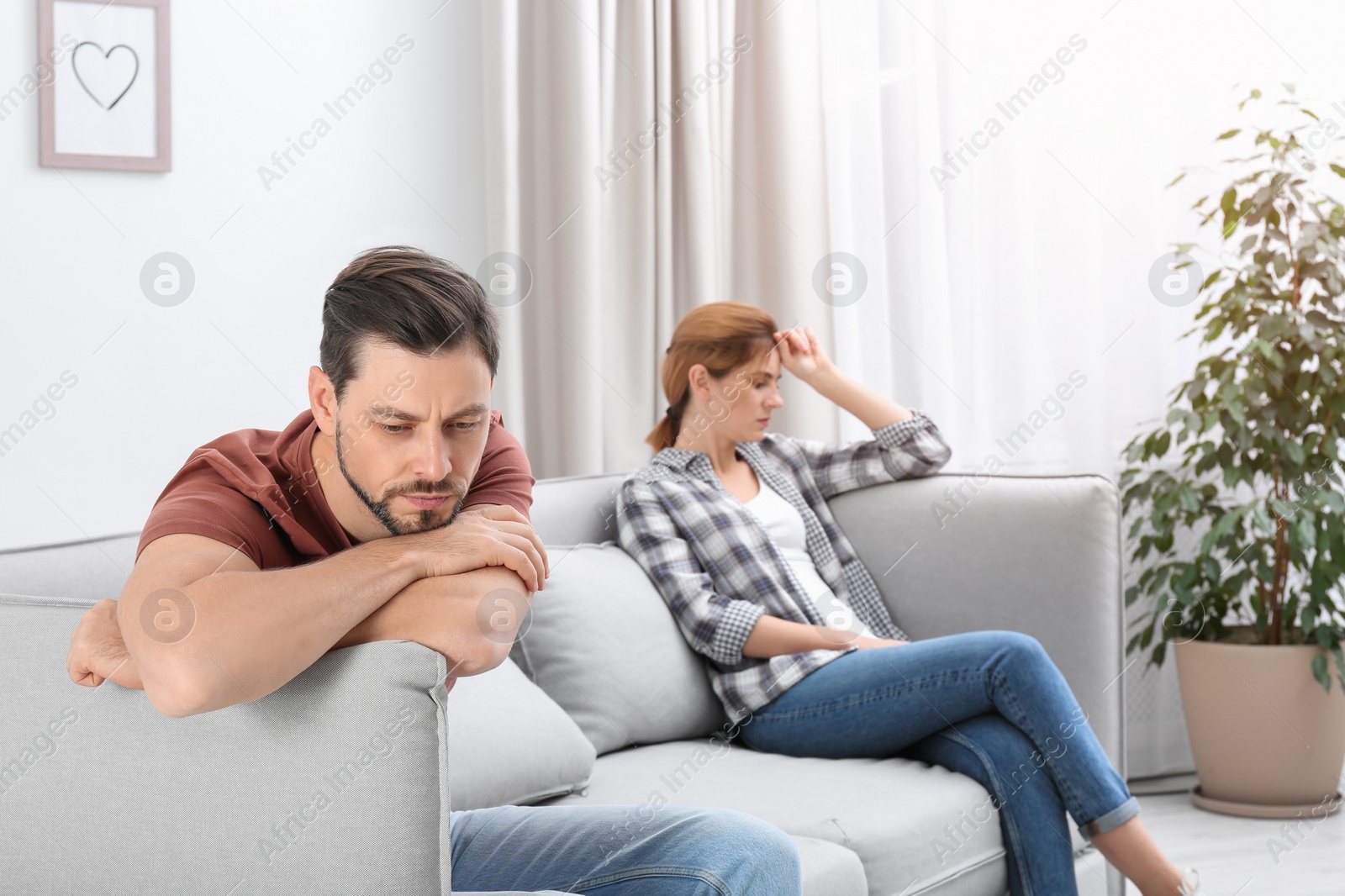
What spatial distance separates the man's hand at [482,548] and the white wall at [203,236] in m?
1.29

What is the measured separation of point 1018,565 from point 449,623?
1374 mm

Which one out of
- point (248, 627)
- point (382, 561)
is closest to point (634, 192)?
point (382, 561)

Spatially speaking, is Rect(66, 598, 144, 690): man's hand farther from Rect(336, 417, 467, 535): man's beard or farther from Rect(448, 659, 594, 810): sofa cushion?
Rect(448, 659, 594, 810): sofa cushion

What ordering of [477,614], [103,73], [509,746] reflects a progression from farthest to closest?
[103,73]
[509,746]
[477,614]

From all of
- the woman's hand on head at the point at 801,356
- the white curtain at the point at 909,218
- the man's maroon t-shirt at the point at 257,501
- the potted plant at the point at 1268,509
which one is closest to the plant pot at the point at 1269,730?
the potted plant at the point at 1268,509

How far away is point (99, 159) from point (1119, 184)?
2222 millimetres

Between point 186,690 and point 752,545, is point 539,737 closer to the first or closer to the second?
point 752,545

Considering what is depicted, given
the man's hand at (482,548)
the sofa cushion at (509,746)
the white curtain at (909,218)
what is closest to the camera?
the man's hand at (482,548)

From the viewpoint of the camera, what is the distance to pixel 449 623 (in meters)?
0.89

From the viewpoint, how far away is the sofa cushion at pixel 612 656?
1.78m

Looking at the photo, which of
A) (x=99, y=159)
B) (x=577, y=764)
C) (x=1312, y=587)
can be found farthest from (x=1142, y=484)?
(x=99, y=159)

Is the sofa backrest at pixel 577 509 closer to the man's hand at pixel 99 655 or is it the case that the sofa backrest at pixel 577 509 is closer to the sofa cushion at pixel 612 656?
the sofa cushion at pixel 612 656

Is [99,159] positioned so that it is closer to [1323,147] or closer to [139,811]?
[139,811]

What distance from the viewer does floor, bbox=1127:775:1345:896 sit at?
2182 millimetres
